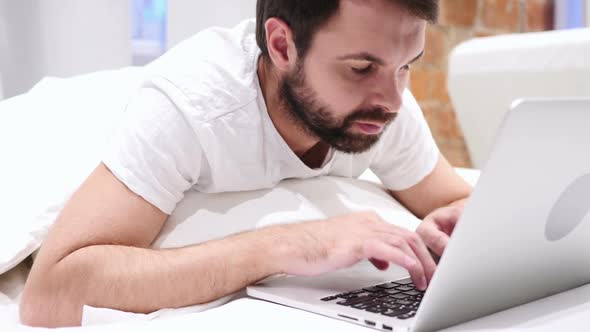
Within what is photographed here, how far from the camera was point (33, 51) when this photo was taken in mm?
1657

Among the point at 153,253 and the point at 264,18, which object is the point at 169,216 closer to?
the point at 153,253

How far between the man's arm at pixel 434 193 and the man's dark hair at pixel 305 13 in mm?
405

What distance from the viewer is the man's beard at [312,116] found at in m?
1.13

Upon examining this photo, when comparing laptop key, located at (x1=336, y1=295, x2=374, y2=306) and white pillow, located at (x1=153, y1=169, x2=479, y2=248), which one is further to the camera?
white pillow, located at (x1=153, y1=169, x2=479, y2=248)

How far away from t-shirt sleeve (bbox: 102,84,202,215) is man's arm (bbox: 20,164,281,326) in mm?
39

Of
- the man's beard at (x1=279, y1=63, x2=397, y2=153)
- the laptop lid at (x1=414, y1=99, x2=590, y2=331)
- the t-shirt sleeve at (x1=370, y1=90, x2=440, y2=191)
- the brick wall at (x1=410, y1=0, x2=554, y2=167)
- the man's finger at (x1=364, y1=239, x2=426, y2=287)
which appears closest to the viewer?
the laptop lid at (x1=414, y1=99, x2=590, y2=331)

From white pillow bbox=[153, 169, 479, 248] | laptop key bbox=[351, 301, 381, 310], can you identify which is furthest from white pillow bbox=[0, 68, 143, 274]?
A: laptop key bbox=[351, 301, 381, 310]

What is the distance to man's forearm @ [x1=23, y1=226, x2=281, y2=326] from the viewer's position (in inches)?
35.4

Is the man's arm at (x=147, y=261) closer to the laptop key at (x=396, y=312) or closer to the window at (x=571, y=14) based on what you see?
the laptop key at (x=396, y=312)

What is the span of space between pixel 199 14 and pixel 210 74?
2.92 feet

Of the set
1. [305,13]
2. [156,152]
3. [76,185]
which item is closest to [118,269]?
[156,152]

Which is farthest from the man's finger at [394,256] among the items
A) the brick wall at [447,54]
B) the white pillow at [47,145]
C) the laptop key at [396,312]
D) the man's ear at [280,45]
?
the brick wall at [447,54]

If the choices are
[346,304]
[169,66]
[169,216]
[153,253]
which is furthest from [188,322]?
[169,66]

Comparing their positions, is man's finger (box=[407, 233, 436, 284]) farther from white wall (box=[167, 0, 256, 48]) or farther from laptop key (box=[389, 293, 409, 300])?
white wall (box=[167, 0, 256, 48])
